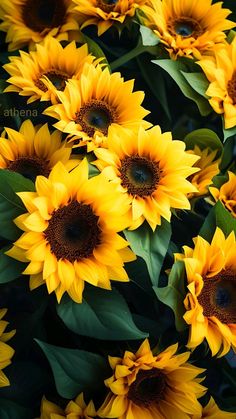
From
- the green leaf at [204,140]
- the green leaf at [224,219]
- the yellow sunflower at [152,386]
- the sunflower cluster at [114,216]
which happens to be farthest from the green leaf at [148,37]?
the yellow sunflower at [152,386]

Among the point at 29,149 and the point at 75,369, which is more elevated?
the point at 29,149

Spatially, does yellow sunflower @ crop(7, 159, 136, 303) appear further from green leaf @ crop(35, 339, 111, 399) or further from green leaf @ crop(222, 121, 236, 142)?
green leaf @ crop(222, 121, 236, 142)

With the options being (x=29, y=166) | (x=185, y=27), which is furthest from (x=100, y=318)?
(x=185, y=27)

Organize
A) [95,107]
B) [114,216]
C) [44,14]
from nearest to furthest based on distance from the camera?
[114,216] < [95,107] < [44,14]

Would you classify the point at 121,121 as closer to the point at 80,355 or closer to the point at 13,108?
the point at 13,108

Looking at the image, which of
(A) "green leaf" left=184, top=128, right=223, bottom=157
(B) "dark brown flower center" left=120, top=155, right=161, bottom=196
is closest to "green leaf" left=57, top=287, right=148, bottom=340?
(B) "dark brown flower center" left=120, top=155, right=161, bottom=196

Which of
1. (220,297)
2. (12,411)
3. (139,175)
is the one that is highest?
(139,175)

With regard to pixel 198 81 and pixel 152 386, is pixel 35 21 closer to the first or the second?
pixel 198 81
